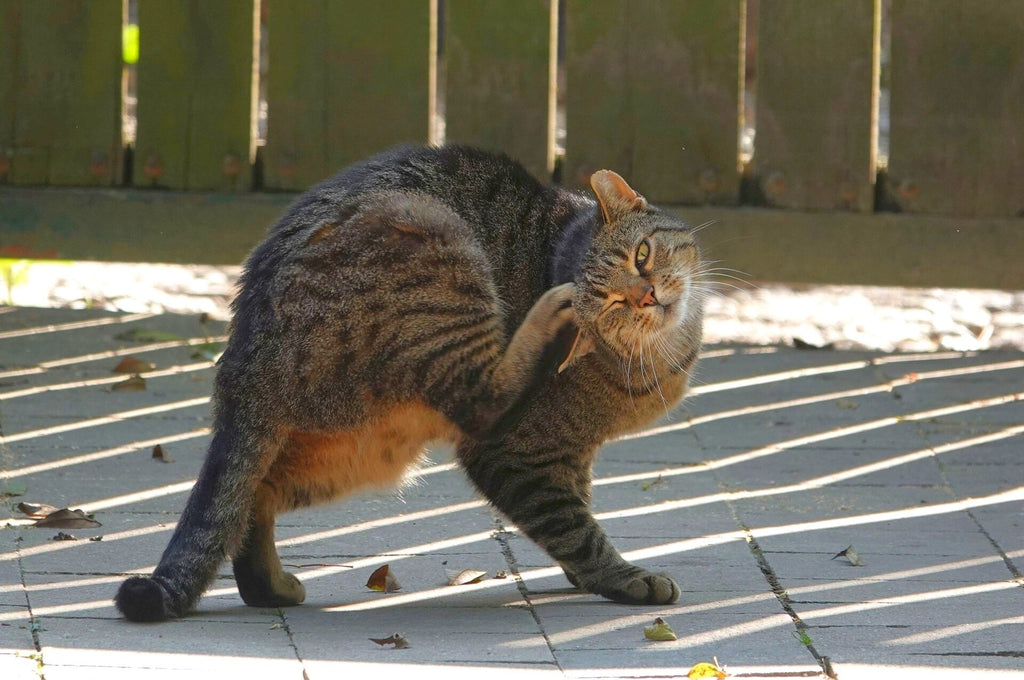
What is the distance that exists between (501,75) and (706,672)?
3491 mm

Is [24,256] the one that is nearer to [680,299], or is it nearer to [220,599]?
[220,599]

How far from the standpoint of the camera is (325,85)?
19.4ft

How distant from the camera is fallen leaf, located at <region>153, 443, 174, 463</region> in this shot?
4.48 m

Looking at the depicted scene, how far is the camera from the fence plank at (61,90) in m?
5.86

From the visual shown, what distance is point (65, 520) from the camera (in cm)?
382

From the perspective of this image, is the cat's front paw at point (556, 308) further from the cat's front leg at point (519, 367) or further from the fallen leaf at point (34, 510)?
the fallen leaf at point (34, 510)

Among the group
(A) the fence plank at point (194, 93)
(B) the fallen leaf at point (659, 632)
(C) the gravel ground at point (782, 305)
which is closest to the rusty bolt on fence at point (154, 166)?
(A) the fence plank at point (194, 93)

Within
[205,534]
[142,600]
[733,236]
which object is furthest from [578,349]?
[733,236]

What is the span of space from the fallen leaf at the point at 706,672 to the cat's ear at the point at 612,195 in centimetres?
129

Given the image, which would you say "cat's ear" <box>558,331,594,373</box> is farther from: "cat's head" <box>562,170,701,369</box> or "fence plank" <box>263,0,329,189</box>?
"fence plank" <box>263,0,329,189</box>

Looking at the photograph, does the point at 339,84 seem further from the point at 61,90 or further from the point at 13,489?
the point at 13,489

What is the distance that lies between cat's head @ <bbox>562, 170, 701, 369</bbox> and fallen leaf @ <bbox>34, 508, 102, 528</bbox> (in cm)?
140

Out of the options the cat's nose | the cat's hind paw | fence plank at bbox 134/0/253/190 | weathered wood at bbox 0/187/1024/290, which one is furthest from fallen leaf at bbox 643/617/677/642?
fence plank at bbox 134/0/253/190

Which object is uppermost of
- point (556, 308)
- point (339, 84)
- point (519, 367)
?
point (339, 84)
